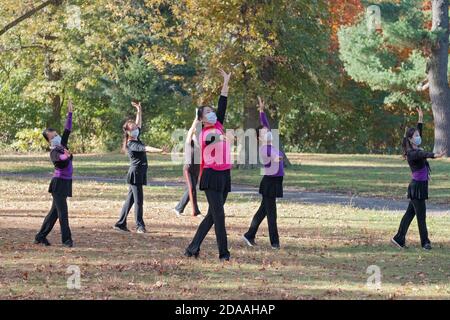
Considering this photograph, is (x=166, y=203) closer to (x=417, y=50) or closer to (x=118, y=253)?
(x=118, y=253)

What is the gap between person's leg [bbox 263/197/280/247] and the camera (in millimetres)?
15023

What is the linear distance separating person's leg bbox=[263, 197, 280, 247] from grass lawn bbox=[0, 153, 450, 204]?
10.0 meters

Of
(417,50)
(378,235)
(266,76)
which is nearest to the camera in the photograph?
(378,235)

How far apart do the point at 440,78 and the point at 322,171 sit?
36.4ft

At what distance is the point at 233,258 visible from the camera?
14.0m

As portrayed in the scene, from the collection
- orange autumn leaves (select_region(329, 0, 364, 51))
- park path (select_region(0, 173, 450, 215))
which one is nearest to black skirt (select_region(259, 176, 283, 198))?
park path (select_region(0, 173, 450, 215))

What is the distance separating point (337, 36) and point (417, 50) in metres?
5.27

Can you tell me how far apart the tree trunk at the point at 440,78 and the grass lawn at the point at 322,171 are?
8.07ft

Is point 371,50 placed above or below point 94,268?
above

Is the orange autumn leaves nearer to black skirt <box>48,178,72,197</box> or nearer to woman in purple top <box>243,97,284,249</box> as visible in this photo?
woman in purple top <box>243,97,284,249</box>

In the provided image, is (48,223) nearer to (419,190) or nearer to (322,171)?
(419,190)
